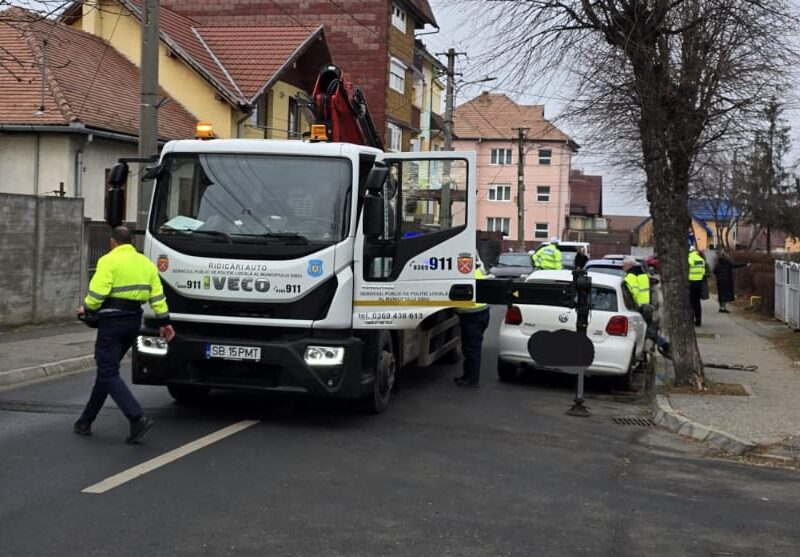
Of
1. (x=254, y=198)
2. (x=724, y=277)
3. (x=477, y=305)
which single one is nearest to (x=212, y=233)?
(x=254, y=198)

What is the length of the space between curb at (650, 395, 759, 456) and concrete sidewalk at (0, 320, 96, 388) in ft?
24.0

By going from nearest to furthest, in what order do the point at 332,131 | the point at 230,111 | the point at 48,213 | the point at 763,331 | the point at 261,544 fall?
the point at 261,544, the point at 332,131, the point at 48,213, the point at 763,331, the point at 230,111

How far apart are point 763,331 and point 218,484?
656 inches

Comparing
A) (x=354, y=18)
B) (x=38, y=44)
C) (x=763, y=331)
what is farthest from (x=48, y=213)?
(x=354, y=18)

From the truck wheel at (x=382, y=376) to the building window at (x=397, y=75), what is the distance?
92.2 ft

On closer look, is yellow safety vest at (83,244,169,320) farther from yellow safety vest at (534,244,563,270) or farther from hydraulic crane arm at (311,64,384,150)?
yellow safety vest at (534,244,563,270)

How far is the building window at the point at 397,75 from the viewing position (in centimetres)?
3669

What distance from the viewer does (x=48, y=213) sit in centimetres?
1622

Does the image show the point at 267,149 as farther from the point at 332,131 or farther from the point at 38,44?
the point at 38,44

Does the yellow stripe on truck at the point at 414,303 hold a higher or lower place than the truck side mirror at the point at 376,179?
lower

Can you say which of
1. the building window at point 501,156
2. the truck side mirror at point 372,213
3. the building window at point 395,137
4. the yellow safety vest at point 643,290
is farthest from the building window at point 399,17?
the building window at point 501,156

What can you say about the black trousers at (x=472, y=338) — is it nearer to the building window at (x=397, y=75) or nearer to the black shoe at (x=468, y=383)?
the black shoe at (x=468, y=383)

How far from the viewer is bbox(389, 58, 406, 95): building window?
36.7 meters

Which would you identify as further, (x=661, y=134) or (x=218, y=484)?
(x=661, y=134)
